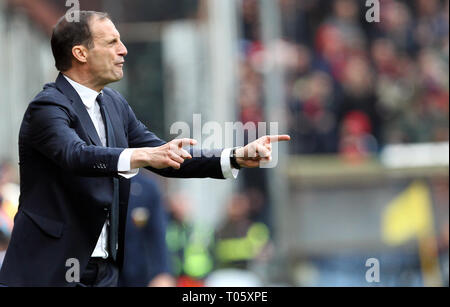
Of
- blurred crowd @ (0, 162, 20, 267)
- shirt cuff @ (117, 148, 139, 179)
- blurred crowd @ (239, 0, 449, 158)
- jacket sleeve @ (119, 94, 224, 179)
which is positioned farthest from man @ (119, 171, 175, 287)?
blurred crowd @ (239, 0, 449, 158)

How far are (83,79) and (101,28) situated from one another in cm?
25

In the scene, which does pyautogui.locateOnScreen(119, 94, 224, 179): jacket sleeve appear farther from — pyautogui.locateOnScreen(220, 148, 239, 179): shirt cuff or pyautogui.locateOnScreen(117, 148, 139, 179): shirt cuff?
pyautogui.locateOnScreen(117, 148, 139, 179): shirt cuff

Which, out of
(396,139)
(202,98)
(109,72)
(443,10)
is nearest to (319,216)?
(396,139)

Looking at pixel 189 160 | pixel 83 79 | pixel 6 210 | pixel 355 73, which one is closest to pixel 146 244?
pixel 6 210

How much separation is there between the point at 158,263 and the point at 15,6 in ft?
20.8

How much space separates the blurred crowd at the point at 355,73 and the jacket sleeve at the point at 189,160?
7.97 metres

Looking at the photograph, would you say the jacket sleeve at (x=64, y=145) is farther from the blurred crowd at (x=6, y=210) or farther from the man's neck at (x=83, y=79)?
the blurred crowd at (x=6, y=210)

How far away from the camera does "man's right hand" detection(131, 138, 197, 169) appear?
407cm

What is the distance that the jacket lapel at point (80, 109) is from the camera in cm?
439

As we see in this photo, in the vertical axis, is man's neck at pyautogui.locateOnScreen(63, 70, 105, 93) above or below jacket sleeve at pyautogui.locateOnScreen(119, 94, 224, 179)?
above

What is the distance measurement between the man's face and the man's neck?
0.30ft

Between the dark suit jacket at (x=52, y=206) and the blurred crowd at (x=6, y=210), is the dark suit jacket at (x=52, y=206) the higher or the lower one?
the lower one

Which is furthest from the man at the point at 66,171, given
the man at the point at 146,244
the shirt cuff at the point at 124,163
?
the man at the point at 146,244

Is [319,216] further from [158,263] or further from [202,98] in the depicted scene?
[158,263]
